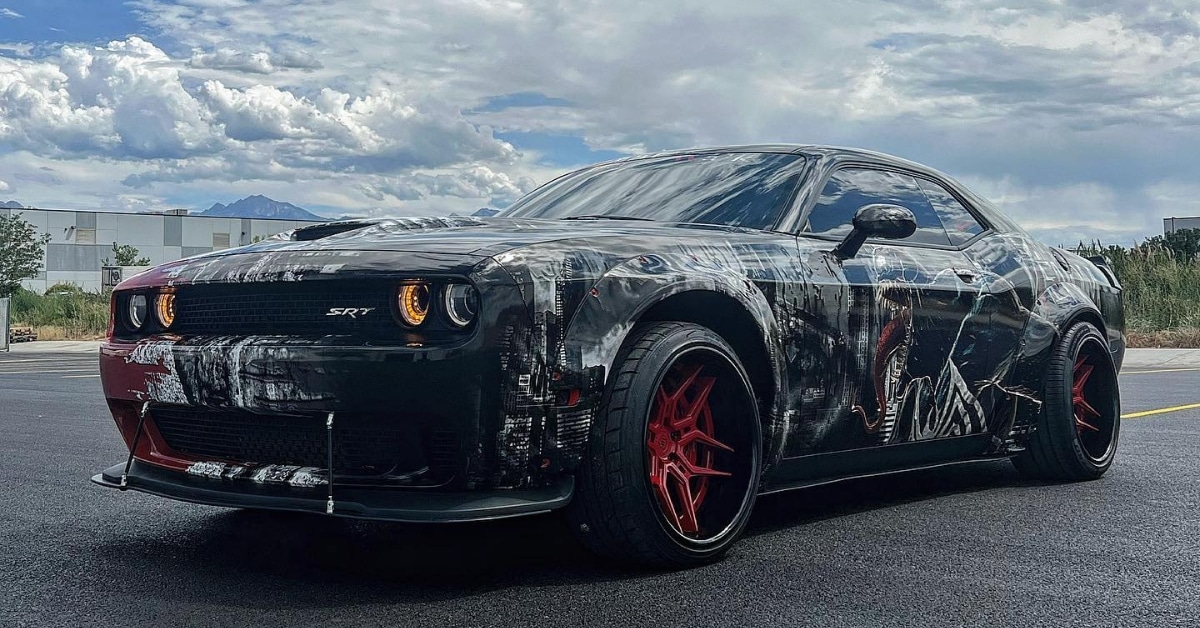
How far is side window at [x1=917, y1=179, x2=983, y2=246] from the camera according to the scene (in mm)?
5211

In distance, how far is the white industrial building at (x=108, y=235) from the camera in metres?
82.4

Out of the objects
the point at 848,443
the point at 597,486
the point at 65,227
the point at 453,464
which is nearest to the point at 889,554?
the point at 848,443

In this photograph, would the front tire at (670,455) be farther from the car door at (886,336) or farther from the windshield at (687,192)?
the windshield at (687,192)

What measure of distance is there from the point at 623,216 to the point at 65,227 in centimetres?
8616

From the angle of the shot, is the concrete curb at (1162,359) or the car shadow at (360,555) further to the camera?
the concrete curb at (1162,359)

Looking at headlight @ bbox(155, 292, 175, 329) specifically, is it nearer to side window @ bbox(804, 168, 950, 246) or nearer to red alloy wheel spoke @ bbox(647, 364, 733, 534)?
red alloy wheel spoke @ bbox(647, 364, 733, 534)

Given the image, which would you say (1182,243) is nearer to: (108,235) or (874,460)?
(874,460)

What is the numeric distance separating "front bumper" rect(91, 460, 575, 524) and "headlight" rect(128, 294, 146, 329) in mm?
729

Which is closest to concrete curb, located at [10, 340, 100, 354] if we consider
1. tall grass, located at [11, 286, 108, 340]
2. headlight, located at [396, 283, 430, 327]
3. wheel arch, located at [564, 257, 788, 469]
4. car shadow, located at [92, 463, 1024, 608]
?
tall grass, located at [11, 286, 108, 340]

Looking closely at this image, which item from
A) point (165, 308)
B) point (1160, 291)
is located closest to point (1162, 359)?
point (1160, 291)

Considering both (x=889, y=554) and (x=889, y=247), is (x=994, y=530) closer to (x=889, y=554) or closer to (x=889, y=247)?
(x=889, y=554)

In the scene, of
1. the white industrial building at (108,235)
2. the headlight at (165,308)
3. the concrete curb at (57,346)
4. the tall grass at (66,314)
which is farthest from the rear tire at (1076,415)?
the white industrial building at (108,235)

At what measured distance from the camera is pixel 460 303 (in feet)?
10.9

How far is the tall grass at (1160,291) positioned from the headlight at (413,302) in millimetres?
17653
